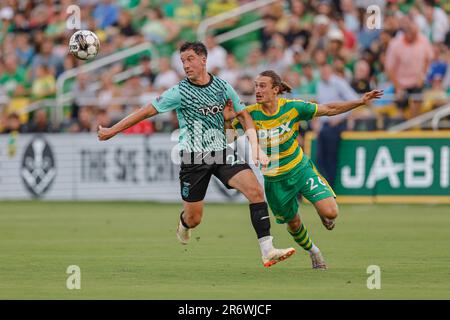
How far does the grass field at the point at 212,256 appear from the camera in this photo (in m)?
10.8

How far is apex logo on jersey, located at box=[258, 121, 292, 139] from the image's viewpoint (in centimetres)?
1313

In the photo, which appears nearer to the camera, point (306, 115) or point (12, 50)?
point (306, 115)

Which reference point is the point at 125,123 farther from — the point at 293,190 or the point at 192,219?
the point at 293,190

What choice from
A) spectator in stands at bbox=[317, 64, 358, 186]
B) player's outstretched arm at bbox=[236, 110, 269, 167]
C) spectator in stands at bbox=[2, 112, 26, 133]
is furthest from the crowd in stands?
player's outstretched arm at bbox=[236, 110, 269, 167]

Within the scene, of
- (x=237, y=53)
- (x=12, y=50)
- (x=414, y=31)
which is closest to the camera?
(x=414, y=31)

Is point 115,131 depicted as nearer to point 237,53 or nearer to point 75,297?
point 75,297

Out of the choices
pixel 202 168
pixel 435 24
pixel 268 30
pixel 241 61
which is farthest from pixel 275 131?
pixel 241 61

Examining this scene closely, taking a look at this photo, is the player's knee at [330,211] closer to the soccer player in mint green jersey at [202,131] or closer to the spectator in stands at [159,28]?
the soccer player in mint green jersey at [202,131]

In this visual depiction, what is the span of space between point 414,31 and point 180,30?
6.62m

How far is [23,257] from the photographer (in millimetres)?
14125

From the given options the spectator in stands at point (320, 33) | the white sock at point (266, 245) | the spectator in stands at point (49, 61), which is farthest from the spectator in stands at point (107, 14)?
the white sock at point (266, 245)

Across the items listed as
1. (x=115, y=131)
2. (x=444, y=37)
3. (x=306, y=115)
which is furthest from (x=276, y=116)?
(x=444, y=37)

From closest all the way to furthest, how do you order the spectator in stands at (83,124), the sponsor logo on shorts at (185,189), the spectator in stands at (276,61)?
the sponsor logo on shorts at (185,189), the spectator in stands at (276,61), the spectator in stands at (83,124)

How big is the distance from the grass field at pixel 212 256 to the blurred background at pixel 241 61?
2203 mm
